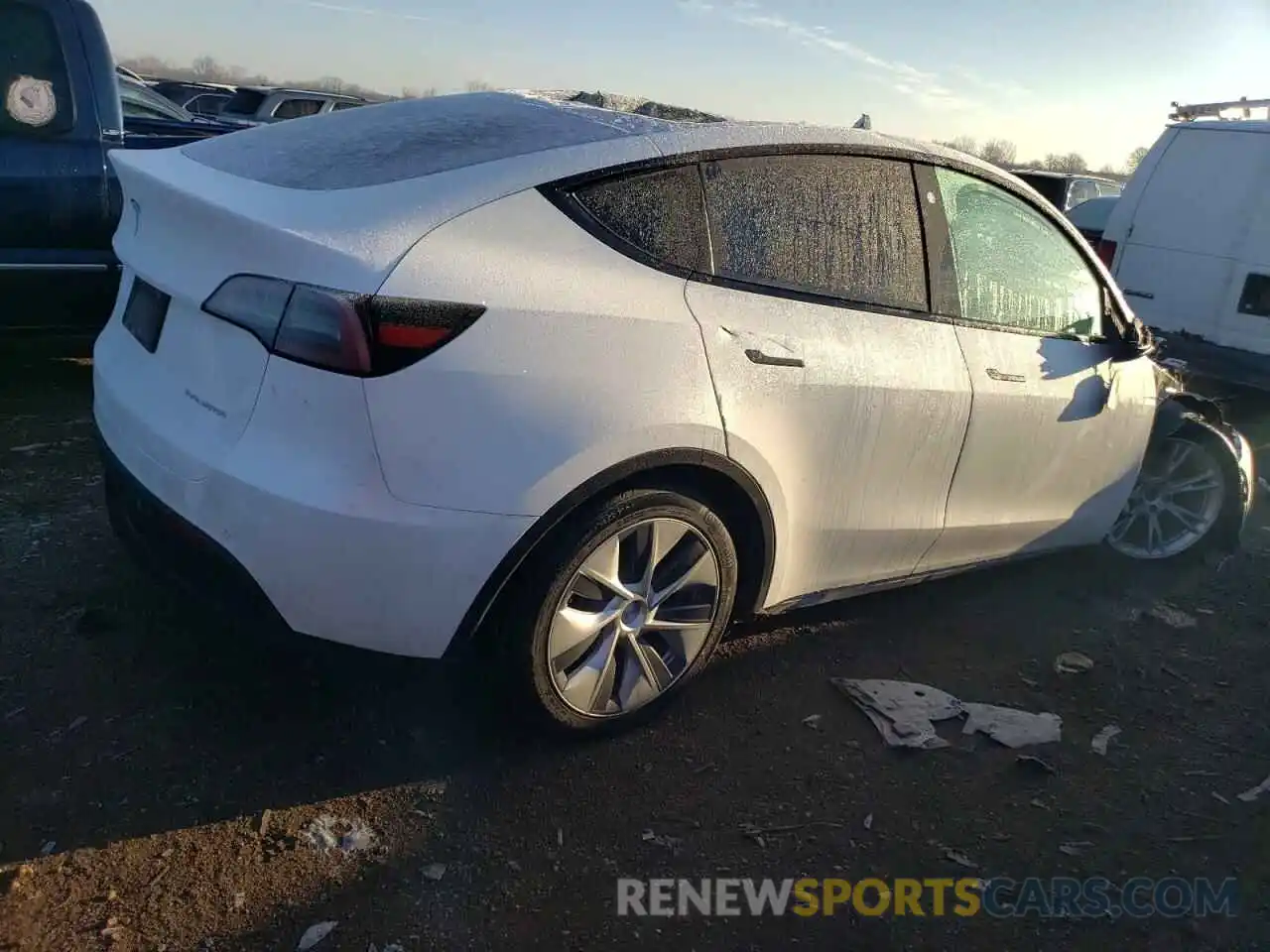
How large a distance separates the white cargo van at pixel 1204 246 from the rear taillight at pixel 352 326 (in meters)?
5.80

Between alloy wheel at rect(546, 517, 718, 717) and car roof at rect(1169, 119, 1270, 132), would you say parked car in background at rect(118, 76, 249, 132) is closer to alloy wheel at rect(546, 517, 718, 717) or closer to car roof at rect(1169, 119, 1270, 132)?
alloy wheel at rect(546, 517, 718, 717)

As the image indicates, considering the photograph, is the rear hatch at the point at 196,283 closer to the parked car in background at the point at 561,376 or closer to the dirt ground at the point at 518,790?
the parked car in background at the point at 561,376

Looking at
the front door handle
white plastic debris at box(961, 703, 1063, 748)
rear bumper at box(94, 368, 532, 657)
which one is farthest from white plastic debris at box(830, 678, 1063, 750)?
→ rear bumper at box(94, 368, 532, 657)

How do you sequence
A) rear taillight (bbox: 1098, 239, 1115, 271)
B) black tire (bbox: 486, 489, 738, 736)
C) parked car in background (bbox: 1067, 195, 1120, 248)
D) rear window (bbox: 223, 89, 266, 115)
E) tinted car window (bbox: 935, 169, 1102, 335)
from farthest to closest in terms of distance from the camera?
1. rear window (bbox: 223, 89, 266, 115)
2. parked car in background (bbox: 1067, 195, 1120, 248)
3. rear taillight (bbox: 1098, 239, 1115, 271)
4. tinted car window (bbox: 935, 169, 1102, 335)
5. black tire (bbox: 486, 489, 738, 736)

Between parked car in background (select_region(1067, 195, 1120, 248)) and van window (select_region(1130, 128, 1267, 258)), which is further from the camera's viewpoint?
parked car in background (select_region(1067, 195, 1120, 248))

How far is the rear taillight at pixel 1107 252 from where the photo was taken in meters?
7.21

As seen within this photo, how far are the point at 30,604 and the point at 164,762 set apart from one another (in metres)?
1.05

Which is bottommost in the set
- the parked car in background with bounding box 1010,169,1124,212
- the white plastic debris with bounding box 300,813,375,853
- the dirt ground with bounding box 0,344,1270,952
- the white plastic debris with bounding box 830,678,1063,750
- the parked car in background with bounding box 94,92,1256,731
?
the white plastic debris with bounding box 300,813,375,853

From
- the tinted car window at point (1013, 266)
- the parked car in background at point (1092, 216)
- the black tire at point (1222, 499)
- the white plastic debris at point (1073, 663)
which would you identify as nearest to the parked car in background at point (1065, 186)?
the parked car in background at point (1092, 216)

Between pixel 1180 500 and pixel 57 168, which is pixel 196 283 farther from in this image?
pixel 1180 500

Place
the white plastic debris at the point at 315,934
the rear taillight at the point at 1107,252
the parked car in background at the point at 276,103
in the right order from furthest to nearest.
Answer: the parked car in background at the point at 276,103 < the rear taillight at the point at 1107,252 < the white plastic debris at the point at 315,934

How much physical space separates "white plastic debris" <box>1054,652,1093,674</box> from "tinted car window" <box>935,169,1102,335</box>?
4.01ft

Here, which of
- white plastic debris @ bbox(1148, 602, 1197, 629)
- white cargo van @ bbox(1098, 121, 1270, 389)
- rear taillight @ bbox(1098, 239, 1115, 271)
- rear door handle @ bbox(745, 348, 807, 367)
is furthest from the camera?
rear taillight @ bbox(1098, 239, 1115, 271)

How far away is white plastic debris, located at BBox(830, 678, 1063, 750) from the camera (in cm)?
325
